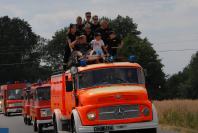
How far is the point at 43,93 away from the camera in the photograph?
27906mm

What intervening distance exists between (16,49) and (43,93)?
92.1 m

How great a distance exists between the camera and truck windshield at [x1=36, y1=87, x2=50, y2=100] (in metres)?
27.6

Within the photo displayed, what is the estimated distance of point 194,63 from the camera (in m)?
140

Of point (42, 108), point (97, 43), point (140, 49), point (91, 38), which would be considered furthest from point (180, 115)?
point (140, 49)

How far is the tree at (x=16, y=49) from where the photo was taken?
116062 millimetres

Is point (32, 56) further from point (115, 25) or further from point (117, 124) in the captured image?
→ point (117, 124)

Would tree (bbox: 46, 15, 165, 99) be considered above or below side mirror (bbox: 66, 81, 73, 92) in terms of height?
above

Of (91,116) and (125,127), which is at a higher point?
(91,116)

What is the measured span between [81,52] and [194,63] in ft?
404

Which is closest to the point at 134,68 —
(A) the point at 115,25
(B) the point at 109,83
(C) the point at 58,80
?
(B) the point at 109,83

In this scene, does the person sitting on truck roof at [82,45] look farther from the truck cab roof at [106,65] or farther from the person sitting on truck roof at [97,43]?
the truck cab roof at [106,65]

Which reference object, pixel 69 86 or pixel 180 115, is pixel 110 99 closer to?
pixel 69 86

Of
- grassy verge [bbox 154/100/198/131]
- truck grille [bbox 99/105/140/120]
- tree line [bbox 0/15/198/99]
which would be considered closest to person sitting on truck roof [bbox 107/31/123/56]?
truck grille [bbox 99/105/140/120]

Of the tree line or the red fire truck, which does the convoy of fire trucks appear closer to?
the red fire truck
